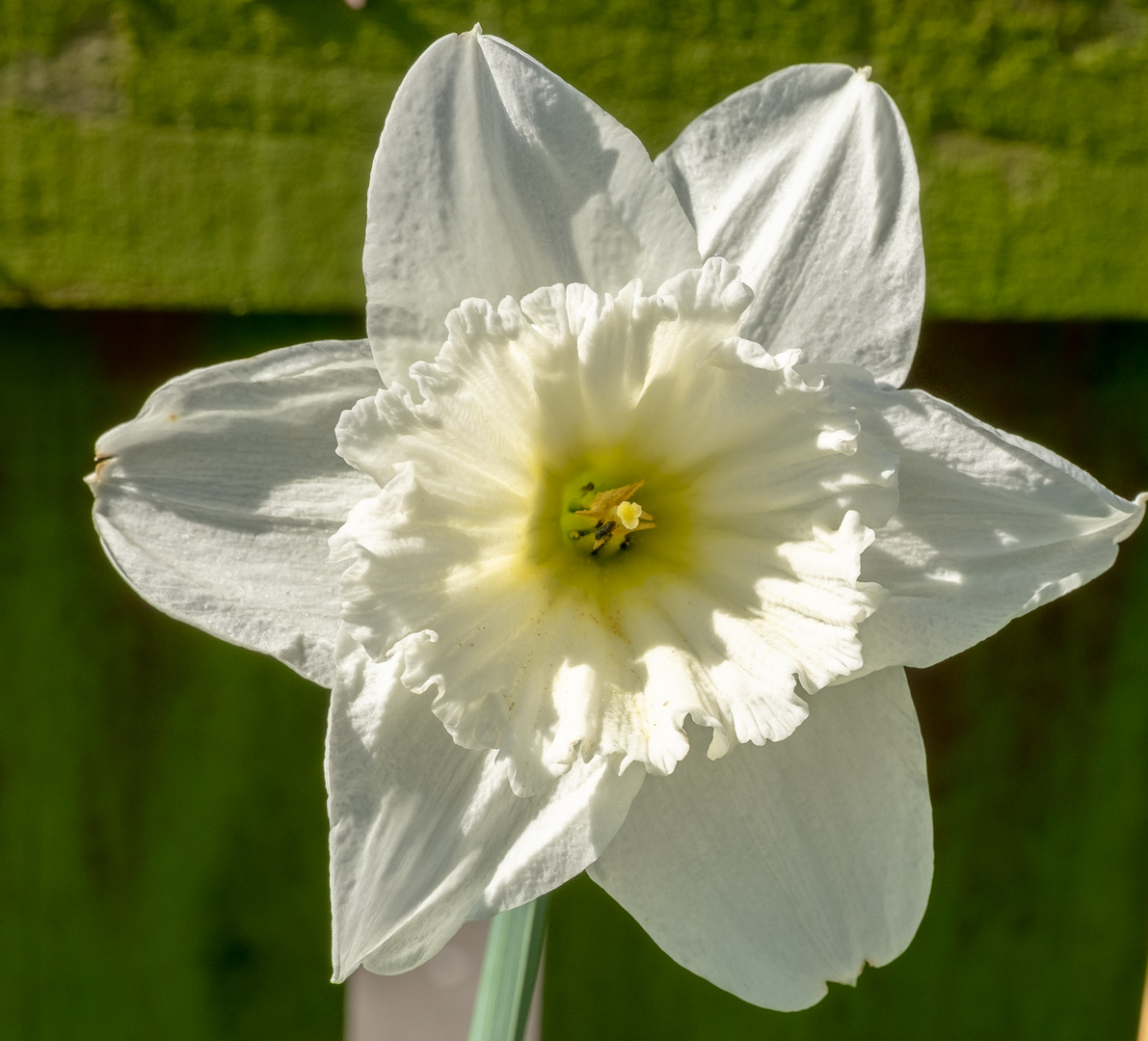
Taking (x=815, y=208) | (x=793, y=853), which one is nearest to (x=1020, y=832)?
(x=793, y=853)

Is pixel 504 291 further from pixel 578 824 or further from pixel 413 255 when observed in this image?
pixel 578 824

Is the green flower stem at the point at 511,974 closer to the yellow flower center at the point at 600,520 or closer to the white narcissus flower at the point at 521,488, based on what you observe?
the white narcissus flower at the point at 521,488

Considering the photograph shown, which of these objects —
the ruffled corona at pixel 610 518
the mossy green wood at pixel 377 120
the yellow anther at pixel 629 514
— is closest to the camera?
the ruffled corona at pixel 610 518

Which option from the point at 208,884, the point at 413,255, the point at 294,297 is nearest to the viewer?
the point at 413,255

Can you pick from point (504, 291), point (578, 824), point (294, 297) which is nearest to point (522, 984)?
point (578, 824)

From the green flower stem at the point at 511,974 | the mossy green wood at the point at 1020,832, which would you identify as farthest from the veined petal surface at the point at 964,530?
the mossy green wood at the point at 1020,832
